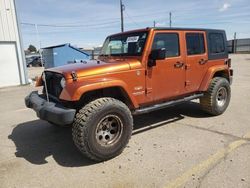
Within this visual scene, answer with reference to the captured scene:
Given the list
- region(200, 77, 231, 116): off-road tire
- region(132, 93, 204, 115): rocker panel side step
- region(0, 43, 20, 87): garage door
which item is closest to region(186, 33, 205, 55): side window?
region(200, 77, 231, 116): off-road tire

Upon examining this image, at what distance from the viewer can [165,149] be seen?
421 cm

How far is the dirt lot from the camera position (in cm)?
331

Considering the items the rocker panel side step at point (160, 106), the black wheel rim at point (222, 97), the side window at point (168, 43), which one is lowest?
the black wheel rim at point (222, 97)

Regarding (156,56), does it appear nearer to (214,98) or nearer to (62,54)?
(214,98)

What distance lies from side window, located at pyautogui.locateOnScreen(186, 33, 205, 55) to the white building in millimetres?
10719

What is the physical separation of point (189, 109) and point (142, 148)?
9.24ft

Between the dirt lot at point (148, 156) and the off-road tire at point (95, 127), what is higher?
the off-road tire at point (95, 127)

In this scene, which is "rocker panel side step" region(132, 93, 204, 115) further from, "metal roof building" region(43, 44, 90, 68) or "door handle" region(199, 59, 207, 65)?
"metal roof building" region(43, 44, 90, 68)

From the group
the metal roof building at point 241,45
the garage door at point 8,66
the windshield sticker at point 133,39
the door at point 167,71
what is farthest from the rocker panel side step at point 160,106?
the metal roof building at point 241,45

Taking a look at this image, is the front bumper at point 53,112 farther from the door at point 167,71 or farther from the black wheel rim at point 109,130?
the door at point 167,71

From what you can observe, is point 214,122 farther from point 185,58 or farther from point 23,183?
point 23,183

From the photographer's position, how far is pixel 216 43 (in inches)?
237

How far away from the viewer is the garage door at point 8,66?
13.1 m

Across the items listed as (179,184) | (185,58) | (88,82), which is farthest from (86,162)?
(185,58)
